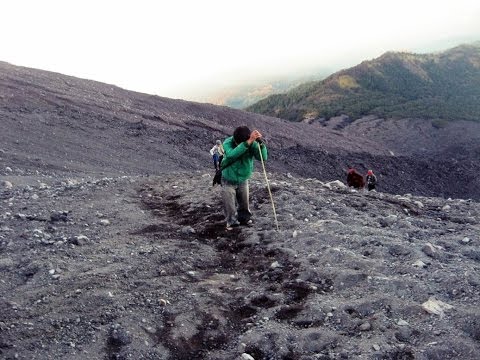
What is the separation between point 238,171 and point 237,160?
0.23 m

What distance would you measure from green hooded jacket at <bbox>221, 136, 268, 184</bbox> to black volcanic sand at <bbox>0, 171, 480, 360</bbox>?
3.20 feet

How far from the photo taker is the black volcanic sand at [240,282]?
587 centimetres

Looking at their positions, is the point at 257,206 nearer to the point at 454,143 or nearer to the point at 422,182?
the point at 422,182

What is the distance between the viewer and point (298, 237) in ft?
29.8

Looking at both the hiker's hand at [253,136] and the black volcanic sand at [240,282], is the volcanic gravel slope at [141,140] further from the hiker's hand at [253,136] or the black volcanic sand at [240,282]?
the hiker's hand at [253,136]

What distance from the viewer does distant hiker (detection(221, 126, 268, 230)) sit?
988 centimetres

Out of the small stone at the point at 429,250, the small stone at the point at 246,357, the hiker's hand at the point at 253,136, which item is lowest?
the small stone at the point at 246,357

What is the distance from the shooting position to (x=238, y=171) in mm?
10086

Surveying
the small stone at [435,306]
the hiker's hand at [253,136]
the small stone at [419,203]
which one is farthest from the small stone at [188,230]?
the small stone at [419,203]

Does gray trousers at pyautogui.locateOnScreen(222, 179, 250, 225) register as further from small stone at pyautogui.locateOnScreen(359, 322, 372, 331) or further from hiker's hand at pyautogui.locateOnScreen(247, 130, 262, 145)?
small stone at pyautogui.locateOnScreen(359, 322, 372, 331)

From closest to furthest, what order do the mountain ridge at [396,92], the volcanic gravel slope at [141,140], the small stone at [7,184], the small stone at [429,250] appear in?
the small stone at [429,250] < the small stone at [7,184] < the volcanic gravel slope at [141,140] < the mountain ridge at [396,92]

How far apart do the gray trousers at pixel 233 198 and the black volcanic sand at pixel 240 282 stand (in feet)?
1.03

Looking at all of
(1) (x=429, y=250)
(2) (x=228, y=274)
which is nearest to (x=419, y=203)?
(1) (x=429, y=250)

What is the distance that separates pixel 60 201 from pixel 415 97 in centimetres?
10860
